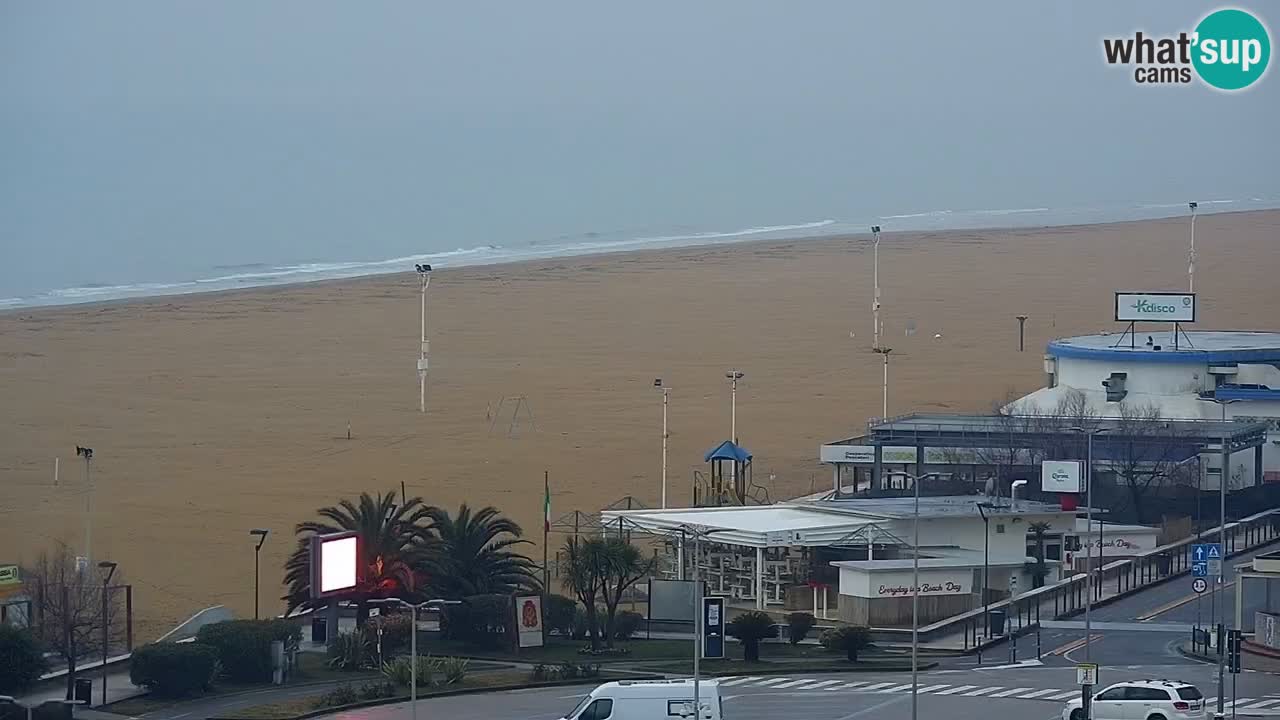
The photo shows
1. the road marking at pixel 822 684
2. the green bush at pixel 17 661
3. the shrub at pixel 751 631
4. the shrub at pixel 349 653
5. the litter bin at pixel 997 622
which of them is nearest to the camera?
the green bush at pixel 17 661

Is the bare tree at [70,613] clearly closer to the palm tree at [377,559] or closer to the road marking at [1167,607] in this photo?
the palm tree at [377,559]

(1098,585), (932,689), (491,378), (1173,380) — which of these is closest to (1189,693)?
(932,689)

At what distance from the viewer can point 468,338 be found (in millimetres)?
115562

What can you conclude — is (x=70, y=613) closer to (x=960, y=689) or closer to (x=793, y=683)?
(x=793, y=683)

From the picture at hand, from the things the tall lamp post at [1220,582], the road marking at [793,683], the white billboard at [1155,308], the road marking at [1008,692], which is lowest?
the road marking at [793,683]

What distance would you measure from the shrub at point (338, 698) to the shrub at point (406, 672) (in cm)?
115

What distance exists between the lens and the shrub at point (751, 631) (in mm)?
48281

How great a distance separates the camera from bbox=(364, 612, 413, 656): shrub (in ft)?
155

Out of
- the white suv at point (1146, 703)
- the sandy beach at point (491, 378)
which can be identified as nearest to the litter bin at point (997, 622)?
the white suv at point (1146, 703)

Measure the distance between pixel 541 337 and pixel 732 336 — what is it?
11.0 m

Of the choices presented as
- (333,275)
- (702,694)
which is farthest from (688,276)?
(702,694)

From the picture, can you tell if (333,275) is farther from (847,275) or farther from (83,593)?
(83,593)

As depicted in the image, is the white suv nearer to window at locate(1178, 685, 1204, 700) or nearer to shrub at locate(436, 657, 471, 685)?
window at locate(1178, 685, 1204, 700)

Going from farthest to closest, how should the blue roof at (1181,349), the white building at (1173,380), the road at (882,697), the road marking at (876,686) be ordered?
the blue roof at (1181,349) < the white building at (1173,380) < the road marking at (876,686) < the road at (882,697)
